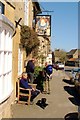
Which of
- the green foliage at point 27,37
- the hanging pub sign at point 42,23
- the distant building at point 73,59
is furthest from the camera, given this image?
the distant building at point 73,59

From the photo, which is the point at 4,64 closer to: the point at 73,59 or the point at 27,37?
the point at 27,37

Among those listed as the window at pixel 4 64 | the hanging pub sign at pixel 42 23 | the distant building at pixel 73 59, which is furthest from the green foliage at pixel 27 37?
the distant building at pixel 73 59

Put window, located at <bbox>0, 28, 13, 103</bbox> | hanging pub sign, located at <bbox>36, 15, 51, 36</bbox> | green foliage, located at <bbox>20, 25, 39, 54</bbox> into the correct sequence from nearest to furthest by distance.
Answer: window, located at <bbox>0, 28, 13, 103</bbox> → green foliage, located at <bbox>20, 25, 39, 54</bbox> → hanging pub sign, located at <bbox>36, 15, 51, 36</bbox>

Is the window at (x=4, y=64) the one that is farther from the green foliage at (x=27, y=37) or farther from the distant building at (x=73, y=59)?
the distant building at (x=73, y=59)

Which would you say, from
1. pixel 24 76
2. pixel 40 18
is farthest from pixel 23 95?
pixel 40 18

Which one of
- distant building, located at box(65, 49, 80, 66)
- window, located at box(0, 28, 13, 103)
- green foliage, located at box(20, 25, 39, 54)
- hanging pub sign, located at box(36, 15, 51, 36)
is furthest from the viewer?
distant building, located at box(65, 49, 80, 66)

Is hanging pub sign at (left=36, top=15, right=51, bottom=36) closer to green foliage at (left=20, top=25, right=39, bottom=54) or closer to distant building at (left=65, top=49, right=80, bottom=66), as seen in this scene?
green foliage at (left=20, top=25, right=39, bottom=54)

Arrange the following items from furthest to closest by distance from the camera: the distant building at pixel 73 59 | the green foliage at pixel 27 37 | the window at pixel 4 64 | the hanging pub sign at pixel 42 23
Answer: the distant building at pixel 73 59 → the hanging pub sign at pixel 42 23 → the green foliage at pixel 27 37 → the window at pixel 4 64

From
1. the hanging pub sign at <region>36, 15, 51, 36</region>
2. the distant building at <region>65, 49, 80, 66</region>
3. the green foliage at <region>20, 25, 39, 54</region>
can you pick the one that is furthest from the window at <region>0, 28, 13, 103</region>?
the distant building at <region>65, 49, 80, 66</region>

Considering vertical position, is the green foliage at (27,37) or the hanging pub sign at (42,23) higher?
the hanging pub sign at (42,23)

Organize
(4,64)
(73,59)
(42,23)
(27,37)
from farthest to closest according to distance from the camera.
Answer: (73,59) < (42,23) < (27,37) < (4,64)

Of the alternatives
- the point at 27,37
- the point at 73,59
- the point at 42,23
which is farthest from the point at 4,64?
the point at 73,59

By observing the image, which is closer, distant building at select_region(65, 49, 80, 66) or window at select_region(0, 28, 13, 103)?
window at select_region(0, 28, 13, 103)

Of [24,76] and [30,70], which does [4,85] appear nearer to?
[24,76]
